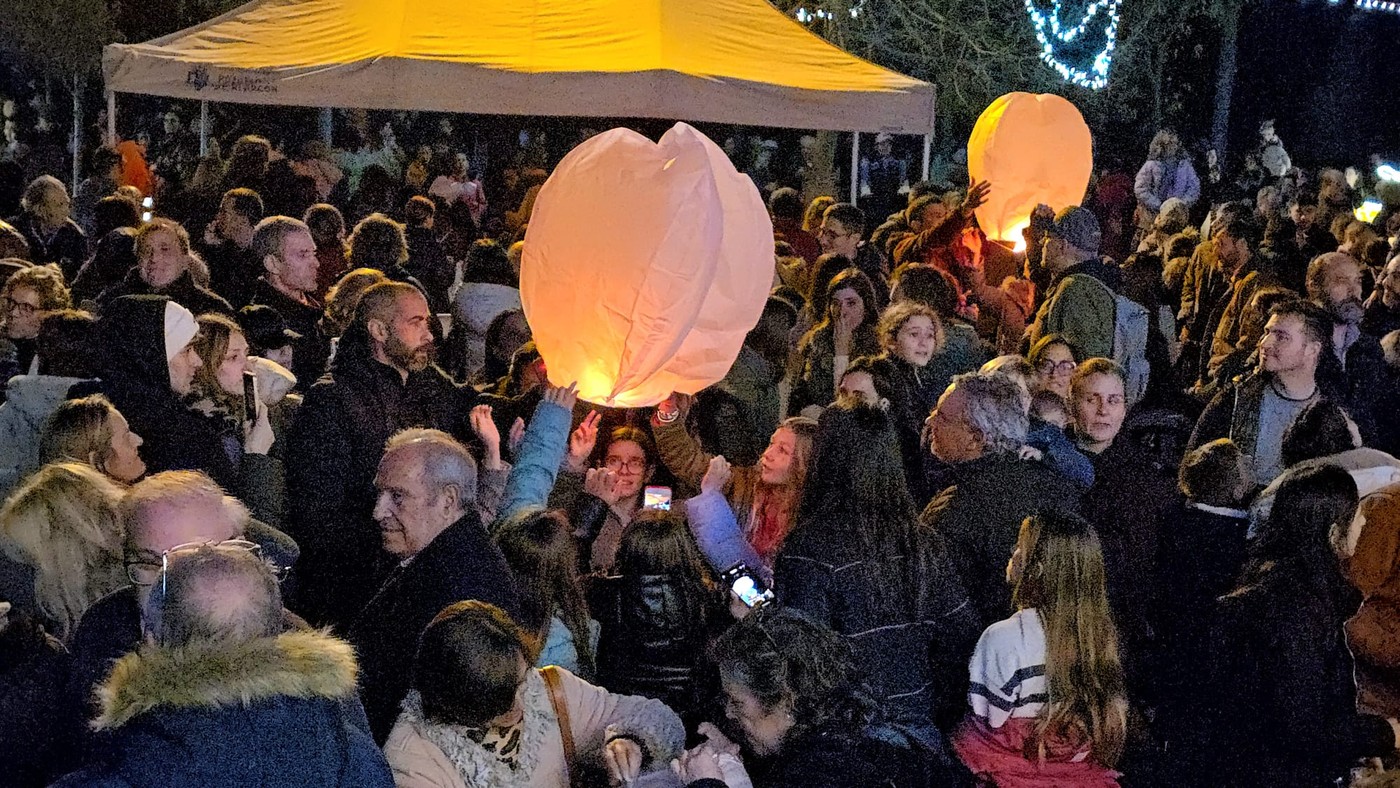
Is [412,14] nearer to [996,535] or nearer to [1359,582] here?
[996,535]

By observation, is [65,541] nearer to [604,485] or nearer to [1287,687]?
[604,485]

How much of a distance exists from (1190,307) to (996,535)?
6.09 m

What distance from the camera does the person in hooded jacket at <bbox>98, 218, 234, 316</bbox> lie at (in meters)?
6.28

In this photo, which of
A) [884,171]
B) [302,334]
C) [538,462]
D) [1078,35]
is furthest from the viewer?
[1078,35]

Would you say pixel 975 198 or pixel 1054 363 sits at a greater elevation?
pixel 975 198

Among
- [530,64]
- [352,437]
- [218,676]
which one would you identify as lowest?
[352,437]

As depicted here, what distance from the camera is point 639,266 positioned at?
195 inches

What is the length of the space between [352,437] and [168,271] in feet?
6.31

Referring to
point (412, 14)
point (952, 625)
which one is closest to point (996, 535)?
point (952, 625)

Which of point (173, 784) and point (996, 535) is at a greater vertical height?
point (173, 784)

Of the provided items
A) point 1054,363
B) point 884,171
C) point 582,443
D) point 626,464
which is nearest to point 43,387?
point 582,443

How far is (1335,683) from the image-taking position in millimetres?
3908

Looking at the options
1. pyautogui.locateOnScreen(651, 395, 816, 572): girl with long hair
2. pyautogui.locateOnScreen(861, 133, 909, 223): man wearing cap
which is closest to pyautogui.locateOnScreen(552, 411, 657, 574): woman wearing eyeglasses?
pyautogui.locateOnScreen(651, 395, 816, 572): girl with long hair

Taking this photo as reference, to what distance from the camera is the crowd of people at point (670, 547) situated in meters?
2.96
